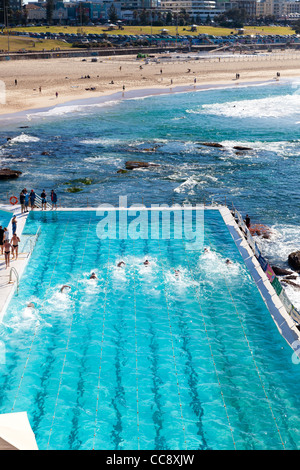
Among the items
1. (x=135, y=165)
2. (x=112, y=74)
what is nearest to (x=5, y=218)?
(x=135, y=165)

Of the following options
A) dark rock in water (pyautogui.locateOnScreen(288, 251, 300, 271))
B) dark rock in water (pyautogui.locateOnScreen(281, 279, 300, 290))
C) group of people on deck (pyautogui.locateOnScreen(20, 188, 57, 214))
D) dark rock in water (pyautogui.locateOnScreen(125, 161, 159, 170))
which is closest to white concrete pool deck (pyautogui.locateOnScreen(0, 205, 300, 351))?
group of people on deck (pyautogui.locateOnScreen(20, 188, 57, 214))

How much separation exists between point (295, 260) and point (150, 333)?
1050 cm

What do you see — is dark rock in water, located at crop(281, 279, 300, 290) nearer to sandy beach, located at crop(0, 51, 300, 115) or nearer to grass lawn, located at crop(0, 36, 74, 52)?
sandy beach, located at crop(0, 51, 300, 115)

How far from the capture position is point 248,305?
20.9m

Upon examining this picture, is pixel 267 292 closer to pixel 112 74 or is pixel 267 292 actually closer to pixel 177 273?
pixel 177 273

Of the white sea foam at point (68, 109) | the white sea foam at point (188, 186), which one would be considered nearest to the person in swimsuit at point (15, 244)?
the white sea foam at point (188, 186)

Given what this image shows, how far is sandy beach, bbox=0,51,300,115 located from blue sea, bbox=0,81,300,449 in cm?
3816

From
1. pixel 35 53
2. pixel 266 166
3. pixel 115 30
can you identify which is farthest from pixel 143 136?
pixel 115 30

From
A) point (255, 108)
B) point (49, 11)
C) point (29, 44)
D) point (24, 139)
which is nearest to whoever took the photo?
point (24, 139)

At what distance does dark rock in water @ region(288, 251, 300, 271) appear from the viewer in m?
26.3

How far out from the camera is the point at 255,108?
71812mm

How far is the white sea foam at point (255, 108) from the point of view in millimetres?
68438

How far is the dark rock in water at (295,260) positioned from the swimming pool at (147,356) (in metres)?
3.22

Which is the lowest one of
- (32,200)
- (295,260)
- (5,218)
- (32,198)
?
(295,260)
